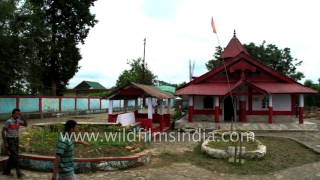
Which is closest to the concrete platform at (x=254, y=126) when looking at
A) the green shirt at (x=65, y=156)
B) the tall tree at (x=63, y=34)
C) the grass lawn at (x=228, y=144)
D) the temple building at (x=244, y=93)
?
the temple building at (x=244, y=93)

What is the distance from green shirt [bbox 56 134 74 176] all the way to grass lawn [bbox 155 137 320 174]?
556cm

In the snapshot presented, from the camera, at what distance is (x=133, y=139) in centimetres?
1434

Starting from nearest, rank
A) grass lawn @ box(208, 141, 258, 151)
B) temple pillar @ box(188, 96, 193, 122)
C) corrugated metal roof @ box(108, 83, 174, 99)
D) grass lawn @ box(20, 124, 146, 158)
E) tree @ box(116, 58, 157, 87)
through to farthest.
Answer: grass lawn @ box(20, 124, 146, 158) < grass lawn @ box(208, 141, 258, 151) < corrugated metal roof @ box(108, 83, 174, 99) < temple pillar @ box(188, 96, 193, 122) < tree @ box(116, 58, 157, 87)

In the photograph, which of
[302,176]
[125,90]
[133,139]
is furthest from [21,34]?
[302,176]

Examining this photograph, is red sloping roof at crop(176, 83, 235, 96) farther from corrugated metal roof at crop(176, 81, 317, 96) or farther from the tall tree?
the tall tree

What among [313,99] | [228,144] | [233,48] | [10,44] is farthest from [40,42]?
[313,99]

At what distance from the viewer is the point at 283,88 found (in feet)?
88.9

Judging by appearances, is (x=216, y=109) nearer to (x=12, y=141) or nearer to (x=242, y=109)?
(x=242, y=109)

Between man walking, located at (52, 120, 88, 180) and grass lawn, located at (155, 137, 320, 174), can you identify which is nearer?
man walking, located at (52, 120, 88, 180)

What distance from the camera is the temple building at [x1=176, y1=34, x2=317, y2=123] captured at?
26.8m

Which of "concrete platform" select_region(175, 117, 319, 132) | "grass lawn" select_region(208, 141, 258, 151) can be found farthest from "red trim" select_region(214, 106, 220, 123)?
"grass lawn" select_region(208, 141, 258, 151)

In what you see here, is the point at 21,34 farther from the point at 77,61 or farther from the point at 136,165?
the point at 136,165

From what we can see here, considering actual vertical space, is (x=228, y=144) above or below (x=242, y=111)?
below

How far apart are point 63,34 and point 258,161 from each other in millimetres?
30277
